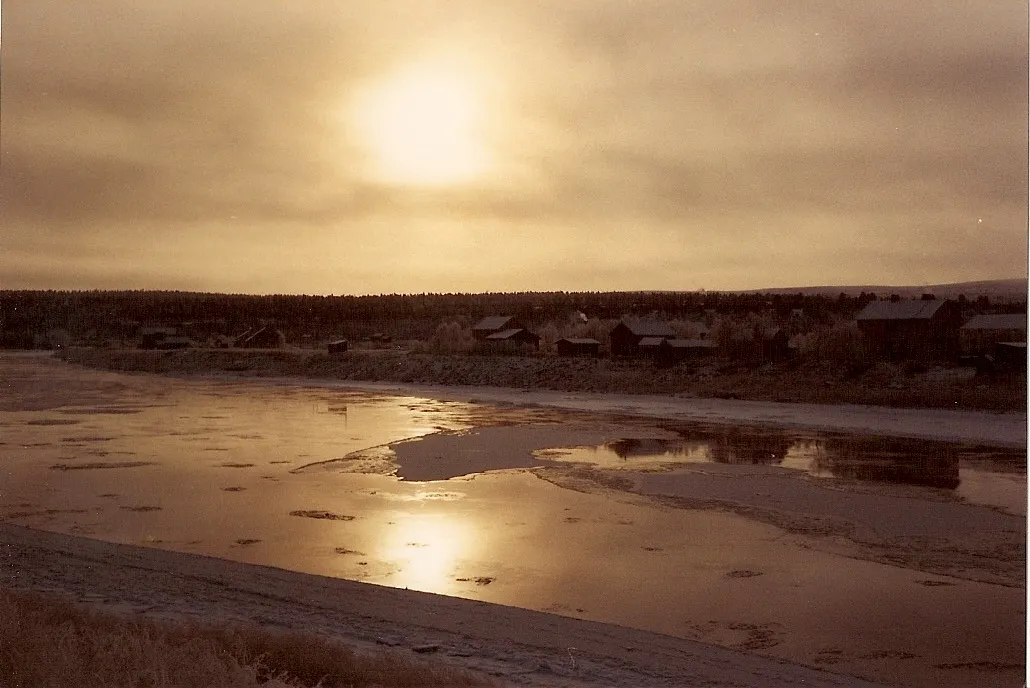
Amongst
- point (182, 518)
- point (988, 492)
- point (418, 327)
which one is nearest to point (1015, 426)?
point (988, 492)

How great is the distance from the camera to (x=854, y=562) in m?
13.0

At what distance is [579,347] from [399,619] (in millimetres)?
48630

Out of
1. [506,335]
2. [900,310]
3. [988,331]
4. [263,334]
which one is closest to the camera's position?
[988,331]

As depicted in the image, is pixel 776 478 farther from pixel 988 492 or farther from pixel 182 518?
pixel 182 518

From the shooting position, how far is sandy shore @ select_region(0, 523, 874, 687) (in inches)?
336

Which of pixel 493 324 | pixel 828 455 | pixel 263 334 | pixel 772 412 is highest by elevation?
pixel 493 324

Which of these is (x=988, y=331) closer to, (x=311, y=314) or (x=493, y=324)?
(x=493, y=324)

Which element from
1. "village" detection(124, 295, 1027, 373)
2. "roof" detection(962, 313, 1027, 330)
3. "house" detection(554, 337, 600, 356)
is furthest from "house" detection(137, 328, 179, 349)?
"roof" detection(962, 313, 1027, 330)

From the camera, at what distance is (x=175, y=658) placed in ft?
25.1

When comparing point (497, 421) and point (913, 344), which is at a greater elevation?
point (913, 344)

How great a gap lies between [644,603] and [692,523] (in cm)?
473

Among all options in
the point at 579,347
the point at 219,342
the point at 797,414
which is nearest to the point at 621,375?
the point at 579,347

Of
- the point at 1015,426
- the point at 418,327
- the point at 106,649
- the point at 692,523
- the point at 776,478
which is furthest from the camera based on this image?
the point at 418,327

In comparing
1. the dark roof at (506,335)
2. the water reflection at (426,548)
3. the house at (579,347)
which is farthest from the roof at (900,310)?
the water reflection at (426,548)
